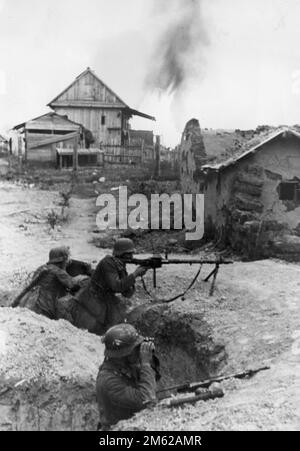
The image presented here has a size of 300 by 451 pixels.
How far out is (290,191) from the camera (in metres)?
14.1

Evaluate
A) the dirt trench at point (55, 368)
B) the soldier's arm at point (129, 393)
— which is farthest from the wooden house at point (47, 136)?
the soldier's arm at point (129, 393)

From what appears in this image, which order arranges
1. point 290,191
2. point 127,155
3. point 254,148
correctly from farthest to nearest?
point 127,155 → point 290,191 → point 254,148

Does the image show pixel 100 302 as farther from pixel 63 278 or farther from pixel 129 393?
A: pixel 129 393

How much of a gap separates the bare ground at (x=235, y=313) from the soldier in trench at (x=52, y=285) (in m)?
2.24

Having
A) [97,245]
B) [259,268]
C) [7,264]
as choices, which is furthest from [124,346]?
[97,245]

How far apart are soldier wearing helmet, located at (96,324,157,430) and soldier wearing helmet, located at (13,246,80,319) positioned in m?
3.17

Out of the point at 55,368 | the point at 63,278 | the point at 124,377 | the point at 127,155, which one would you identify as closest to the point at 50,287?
the point at 63,278

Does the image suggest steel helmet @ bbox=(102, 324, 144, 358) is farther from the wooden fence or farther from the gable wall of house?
the gable wall of house

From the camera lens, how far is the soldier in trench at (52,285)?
7.24 meters

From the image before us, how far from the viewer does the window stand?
1402 centimetres

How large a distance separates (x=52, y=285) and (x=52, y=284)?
0.05 ft

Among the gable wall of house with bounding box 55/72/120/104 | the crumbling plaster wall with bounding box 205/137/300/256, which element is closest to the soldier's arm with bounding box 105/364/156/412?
the crumbling plaster wall with bounding box 205/137/300/256

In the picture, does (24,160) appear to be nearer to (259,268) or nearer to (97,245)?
(97,245)
